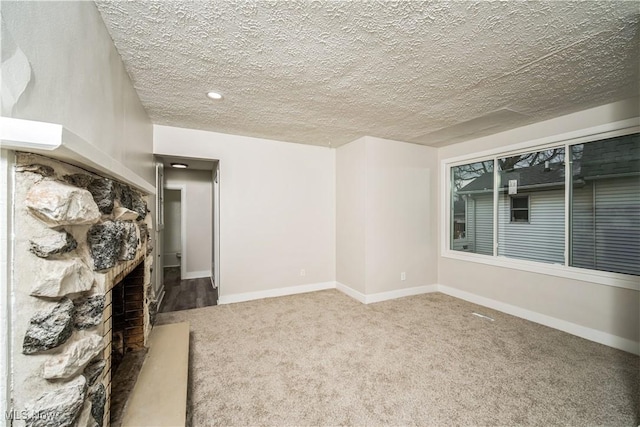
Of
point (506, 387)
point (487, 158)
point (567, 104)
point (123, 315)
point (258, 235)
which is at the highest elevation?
point (567, 104)

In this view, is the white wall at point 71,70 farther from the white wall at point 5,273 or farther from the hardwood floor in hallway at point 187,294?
the hardwood floor in hallway at point 187,294

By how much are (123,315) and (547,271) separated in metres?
4.18

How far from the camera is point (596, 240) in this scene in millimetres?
2625

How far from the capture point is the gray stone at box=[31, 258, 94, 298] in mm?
→ 835

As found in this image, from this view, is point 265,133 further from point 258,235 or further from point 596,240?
point 596,240

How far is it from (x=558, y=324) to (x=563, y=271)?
0.58m

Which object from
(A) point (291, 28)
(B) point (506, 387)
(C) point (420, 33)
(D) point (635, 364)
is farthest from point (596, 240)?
(A) point (291, 28)

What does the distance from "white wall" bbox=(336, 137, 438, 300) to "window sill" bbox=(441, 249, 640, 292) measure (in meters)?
0.73

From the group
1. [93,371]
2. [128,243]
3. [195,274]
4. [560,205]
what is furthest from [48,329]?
[195,274]

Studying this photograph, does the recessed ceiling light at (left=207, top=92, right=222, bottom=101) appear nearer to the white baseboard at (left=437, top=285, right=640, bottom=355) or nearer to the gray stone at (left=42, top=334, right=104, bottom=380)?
the gray stone at (left=42, top=334, right=104, bottom=380)

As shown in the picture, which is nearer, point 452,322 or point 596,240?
point 596,240

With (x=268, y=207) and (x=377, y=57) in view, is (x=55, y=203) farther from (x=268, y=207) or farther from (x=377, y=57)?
(x=268, y=207)

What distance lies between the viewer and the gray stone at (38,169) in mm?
802

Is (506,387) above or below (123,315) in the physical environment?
below
